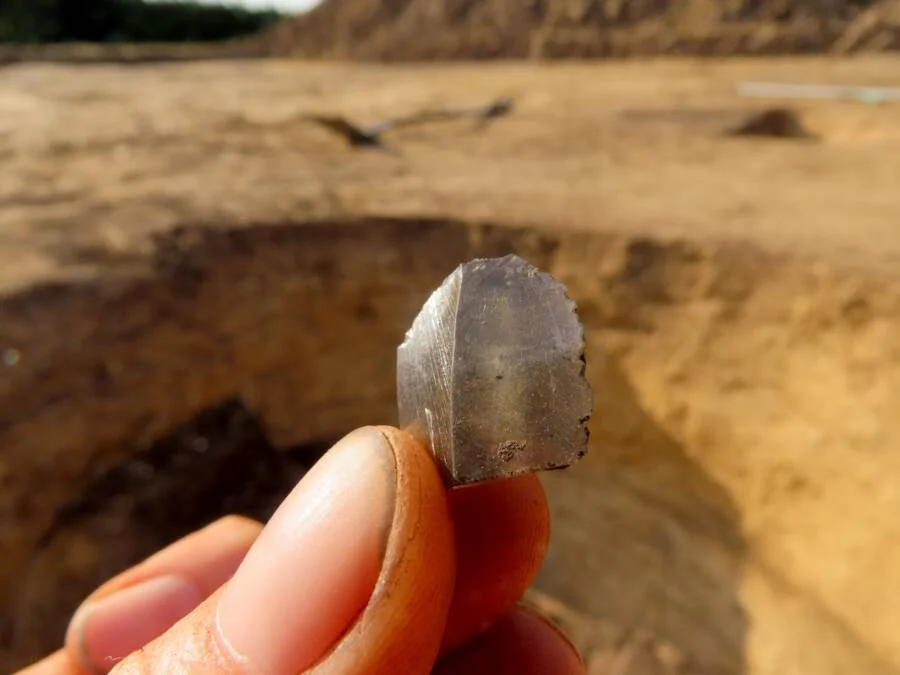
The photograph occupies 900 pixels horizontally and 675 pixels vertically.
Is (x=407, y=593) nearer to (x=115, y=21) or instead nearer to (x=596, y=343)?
(x=596, y=343)

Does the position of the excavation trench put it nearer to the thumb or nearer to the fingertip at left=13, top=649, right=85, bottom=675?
the fingertip at left=13, top=649, right=85, bottom=675

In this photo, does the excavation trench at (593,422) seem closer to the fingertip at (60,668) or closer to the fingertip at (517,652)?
the fingertip at (60,668)

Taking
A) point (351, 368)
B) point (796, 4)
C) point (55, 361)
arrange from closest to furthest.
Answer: point (55, 361), point (351, 368), point (796, 4)

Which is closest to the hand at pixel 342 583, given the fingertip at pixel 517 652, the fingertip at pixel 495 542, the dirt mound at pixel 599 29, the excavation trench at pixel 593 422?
the fingertip at pixel 495 542

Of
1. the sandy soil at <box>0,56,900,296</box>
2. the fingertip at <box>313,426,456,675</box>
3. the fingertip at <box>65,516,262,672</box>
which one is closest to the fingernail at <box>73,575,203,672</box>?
the fingertip at <box>65,516,262,672</box>

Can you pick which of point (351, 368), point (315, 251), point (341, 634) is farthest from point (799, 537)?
point (341, 634)

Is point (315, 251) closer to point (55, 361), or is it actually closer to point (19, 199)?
point (55, 361)

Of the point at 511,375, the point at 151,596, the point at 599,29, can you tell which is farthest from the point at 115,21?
the point at 511,375
